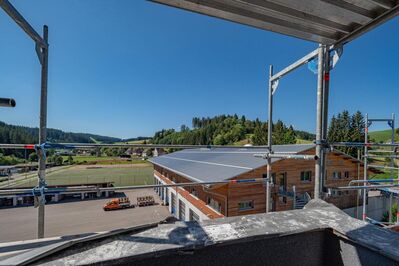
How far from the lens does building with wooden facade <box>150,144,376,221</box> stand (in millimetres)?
7992

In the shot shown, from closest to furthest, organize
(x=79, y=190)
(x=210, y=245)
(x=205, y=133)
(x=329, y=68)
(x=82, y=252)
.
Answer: (x=82, y=252) < (x=210, y=245) < (x=79, y=190) < (x=329, y=68) < (x=205, y=133)

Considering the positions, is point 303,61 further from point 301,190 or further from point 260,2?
point 301,190

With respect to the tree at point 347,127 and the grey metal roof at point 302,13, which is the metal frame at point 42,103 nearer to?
the grey metal roof at point 302,13

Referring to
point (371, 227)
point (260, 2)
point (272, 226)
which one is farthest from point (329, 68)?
point (272, 226)

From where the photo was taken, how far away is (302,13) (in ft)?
3.86

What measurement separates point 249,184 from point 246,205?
0.99 metres

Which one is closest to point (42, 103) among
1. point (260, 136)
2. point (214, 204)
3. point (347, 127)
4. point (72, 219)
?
point (214, 204)

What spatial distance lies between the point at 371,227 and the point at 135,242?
132 cm

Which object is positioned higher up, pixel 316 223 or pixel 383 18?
pixel 383 18

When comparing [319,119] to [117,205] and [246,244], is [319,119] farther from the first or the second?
[117,205]

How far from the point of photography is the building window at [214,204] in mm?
8516

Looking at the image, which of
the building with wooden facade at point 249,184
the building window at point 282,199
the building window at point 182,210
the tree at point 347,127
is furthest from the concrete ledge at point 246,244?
the tree at point 347,127

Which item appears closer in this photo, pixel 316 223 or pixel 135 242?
pixel 135 242

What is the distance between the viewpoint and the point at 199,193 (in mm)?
10172
